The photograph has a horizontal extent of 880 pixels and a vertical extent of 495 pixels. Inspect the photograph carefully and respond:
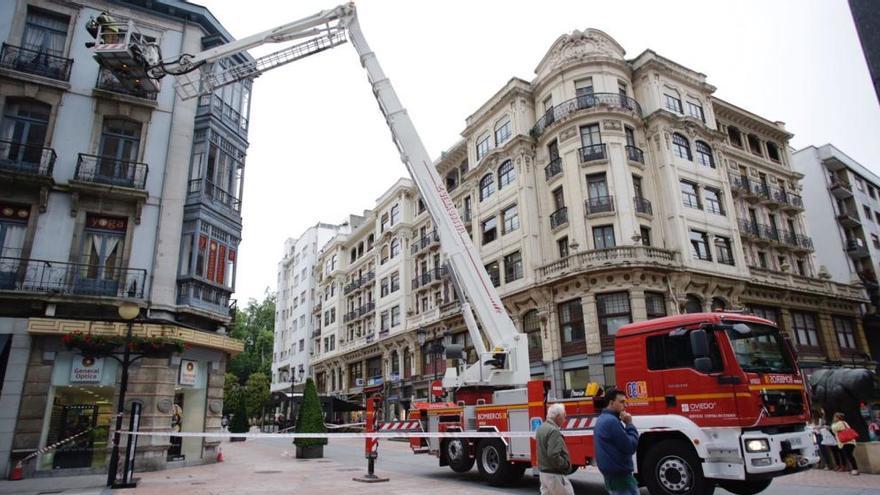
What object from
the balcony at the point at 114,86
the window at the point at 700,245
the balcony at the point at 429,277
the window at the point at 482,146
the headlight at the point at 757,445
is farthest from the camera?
the balcony at the point at 429,277

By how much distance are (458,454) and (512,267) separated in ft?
65.6

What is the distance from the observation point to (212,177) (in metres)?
19.4

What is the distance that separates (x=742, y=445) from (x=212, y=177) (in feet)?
60.6

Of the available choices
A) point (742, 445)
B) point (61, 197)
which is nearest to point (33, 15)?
point (61, 197)

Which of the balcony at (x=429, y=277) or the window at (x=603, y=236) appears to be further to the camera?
the balcony at (x=429, y=277)

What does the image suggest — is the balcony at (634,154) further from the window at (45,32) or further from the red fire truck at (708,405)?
the window at (45,32)

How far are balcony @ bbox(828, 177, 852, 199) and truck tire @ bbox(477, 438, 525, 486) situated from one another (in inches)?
1730

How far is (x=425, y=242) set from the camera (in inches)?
1674

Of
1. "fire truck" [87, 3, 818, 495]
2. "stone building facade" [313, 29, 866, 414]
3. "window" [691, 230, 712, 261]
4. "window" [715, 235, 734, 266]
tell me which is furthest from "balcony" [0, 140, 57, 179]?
"window" [715, 235, 734, 266]

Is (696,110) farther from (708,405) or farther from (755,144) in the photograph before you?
(708,405)

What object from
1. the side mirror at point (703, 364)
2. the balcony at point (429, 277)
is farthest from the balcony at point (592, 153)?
the side mirror at point (703, 364)

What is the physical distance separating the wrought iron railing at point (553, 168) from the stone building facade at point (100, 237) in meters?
18.5

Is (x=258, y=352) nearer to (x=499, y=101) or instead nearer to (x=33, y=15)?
(x=499, y=101)

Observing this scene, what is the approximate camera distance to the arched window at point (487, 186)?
115ft
